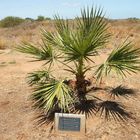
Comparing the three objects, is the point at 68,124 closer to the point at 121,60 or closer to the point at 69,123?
the point at 69,123

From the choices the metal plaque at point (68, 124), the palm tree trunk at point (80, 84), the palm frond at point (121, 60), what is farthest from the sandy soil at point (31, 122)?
the palm frond at point (121, 60)

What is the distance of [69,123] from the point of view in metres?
5.38

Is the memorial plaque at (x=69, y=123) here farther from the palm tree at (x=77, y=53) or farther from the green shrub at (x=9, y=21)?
the green shrub at (x=9, y=21)

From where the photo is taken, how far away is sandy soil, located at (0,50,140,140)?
534 centimetres

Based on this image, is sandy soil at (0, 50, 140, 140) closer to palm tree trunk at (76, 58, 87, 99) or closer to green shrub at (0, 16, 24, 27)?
palm tree trunk at (76, 58, 87, 99)

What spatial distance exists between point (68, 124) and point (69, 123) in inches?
0.9

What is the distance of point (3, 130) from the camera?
5.70 m

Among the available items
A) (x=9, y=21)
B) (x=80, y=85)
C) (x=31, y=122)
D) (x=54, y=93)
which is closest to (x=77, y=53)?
(x=54, y=93)

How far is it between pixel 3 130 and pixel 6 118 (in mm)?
410

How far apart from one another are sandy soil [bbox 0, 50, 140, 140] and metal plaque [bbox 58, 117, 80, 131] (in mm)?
118

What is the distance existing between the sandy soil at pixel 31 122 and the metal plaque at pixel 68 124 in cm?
12

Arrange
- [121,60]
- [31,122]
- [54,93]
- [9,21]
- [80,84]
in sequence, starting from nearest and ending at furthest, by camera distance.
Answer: [54,93] → [121,60] → [31,122] → [80,84] → [9,21]

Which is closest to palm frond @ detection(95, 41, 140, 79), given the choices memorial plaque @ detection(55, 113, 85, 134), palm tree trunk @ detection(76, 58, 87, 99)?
palm tree trunk @ detection(76, 58, 87, 99)

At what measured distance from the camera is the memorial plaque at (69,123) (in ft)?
17.5
